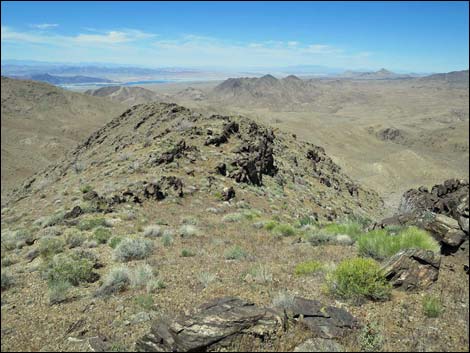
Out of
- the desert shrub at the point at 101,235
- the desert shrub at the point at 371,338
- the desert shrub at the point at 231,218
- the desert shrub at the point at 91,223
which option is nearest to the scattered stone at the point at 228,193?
the desert shrub at the point at 231,218

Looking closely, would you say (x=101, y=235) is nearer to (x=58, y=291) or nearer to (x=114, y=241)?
(x=114, y=241)

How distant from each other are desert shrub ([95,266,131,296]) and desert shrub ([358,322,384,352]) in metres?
5.38

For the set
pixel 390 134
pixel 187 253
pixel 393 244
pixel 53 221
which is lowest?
pixel 390 134

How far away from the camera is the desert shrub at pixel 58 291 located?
7.83 metres

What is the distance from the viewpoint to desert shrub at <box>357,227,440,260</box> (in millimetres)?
8914

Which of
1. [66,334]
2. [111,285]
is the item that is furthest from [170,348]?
[111,285]

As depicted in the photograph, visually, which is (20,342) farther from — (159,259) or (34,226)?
(34,226)

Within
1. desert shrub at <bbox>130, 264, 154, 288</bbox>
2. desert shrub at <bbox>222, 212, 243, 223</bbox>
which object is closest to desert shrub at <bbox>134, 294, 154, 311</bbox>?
desert shrub at <bbox>130, 264, 154, 288</bbox>

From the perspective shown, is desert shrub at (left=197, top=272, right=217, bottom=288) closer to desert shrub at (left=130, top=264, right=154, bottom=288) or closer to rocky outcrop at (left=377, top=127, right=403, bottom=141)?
desert shrub at (left=130, top=264, right=154, bottom=288)

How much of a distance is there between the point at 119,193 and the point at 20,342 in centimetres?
1315

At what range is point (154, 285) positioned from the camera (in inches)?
316

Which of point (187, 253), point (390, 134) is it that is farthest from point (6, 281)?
point (390, 134)

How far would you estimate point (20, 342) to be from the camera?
6152mm

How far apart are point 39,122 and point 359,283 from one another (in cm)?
10803
